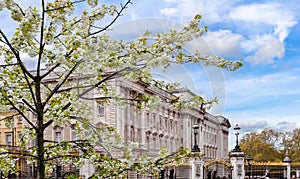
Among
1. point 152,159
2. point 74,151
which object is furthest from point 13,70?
point 152,159

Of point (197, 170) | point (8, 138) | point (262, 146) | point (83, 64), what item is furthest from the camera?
point (262, 146)

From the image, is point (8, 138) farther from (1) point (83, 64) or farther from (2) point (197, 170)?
(1) point (83, 64)

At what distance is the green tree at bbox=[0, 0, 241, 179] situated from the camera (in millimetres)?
5391

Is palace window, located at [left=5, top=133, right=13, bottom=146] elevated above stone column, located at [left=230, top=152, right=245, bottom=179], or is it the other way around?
palace window, located at [left=5, top=133, right=13, bottom=146]

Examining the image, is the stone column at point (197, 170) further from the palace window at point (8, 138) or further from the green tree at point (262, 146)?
the green tree at point (262, 146)

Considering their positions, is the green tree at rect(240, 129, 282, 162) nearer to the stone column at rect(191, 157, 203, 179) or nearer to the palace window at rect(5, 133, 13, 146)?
the palace window at rect(5, 133, 13, 146)

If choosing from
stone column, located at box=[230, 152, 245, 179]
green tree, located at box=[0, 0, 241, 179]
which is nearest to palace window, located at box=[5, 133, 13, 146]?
stone column, located at box=[230, 152, 245, 179]

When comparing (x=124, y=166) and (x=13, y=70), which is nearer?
(x=124, y=166)

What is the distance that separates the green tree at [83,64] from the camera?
539cm

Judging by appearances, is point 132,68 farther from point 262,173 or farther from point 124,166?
point 262,173

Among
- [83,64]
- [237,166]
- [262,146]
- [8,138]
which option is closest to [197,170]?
[237,166]

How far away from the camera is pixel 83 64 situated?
572 cm

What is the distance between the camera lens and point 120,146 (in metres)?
5.65

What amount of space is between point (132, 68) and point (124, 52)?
21cm
